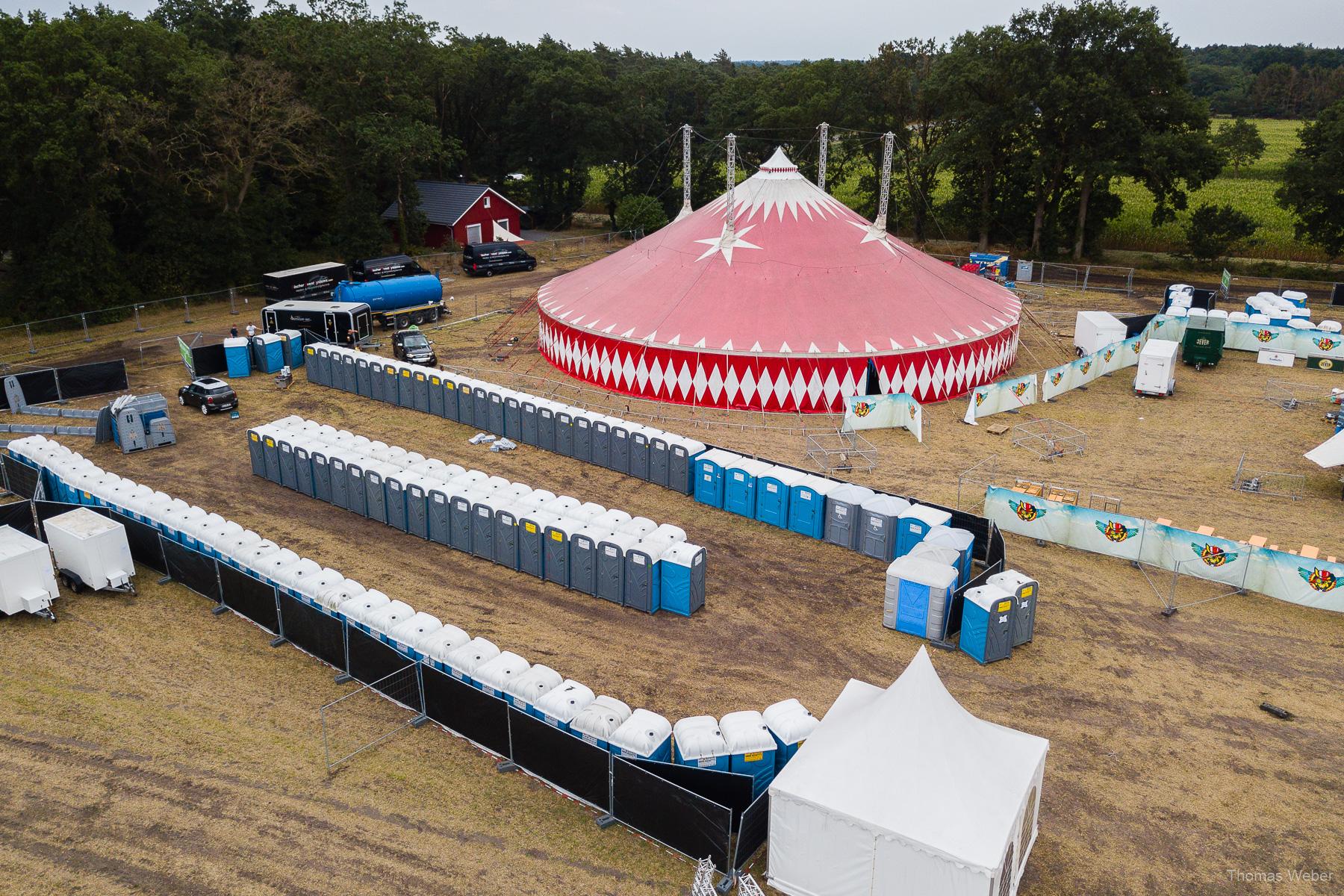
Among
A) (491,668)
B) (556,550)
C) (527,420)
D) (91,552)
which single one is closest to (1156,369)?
(527,420)

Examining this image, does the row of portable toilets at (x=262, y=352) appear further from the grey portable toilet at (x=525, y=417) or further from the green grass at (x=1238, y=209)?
the green grass at (x=1238, y=209)

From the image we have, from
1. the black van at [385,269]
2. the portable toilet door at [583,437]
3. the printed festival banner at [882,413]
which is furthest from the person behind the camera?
the black van at [385,269]

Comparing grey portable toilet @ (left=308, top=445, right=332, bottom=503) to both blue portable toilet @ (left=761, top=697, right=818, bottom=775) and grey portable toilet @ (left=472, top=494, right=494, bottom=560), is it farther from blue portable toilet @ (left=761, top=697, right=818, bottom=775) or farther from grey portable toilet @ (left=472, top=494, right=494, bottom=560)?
blue portable toilet @ (left=761, top=697, right=818, bottom=775)

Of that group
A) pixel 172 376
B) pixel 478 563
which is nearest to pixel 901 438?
pixel 478 563

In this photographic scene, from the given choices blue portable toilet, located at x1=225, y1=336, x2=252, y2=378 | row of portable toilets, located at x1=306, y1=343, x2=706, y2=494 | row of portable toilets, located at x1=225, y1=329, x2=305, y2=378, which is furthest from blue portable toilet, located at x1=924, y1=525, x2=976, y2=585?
blue portable toilet, located at x1=225, y1=336, x2=252, y2=378

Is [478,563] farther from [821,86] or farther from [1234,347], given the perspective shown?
[821,86]

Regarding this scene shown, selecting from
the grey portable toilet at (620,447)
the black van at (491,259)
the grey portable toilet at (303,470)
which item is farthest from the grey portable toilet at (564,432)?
the black van at (491,259)

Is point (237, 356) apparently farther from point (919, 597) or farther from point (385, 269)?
point (919, 597)
